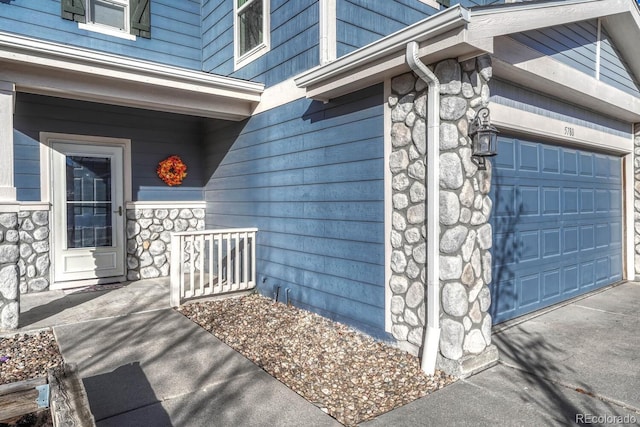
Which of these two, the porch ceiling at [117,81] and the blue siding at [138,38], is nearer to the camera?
the porch ceiling at [117,81]

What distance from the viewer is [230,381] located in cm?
292

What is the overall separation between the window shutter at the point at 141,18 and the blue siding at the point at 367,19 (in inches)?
139

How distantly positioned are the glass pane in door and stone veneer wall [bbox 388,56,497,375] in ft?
15.2

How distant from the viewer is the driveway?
2.43m

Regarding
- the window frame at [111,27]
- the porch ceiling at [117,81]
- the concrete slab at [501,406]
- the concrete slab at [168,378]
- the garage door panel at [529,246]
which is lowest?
the concrete slab at [501,406]

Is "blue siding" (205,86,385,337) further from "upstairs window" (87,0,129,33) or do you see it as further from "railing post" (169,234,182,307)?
"upstairs window" (87,0,129,33)

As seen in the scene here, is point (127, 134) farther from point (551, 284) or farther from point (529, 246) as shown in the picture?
point (551, 284)

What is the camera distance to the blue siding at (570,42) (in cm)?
387

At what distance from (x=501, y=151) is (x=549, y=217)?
4.37 feet

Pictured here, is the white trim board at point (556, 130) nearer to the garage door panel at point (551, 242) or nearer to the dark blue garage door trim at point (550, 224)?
the dark blue garage door trim at point (550, 224)

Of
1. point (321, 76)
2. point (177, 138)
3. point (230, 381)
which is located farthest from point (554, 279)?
point (177, 138)

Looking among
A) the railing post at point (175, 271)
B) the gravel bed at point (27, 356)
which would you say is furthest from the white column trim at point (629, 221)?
the gravel bed at point (27, 356)

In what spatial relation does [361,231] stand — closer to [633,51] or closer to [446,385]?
[446,385]

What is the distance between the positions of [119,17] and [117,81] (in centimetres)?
221
